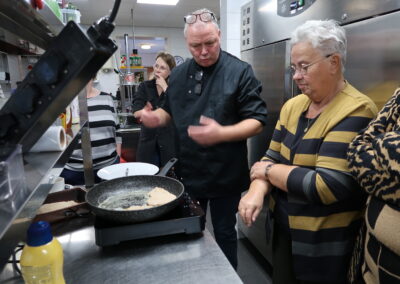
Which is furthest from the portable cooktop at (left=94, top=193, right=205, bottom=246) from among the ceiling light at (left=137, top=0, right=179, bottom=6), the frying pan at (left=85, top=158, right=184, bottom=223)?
the ceiling light at (left=137, top=0, right=179, bottom=6)

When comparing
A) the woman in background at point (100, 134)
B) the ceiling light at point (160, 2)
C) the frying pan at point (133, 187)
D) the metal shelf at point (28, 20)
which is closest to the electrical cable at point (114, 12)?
the metal shelf at point (28, 20)

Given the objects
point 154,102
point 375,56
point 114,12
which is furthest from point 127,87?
point 114,12

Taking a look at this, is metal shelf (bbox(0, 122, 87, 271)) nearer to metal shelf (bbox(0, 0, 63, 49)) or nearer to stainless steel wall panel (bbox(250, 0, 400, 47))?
metal shelf (bbox(0, 0, 63, 49))

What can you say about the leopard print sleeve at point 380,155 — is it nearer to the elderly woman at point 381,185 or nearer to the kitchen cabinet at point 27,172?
the elderly woman at point 381,185

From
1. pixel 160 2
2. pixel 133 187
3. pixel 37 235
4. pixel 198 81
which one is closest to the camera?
pixel 37 235

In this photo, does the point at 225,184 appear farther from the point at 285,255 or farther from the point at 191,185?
the point at 285,255

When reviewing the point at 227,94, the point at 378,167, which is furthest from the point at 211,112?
the point at 378,167

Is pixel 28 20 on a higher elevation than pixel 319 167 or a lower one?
higher

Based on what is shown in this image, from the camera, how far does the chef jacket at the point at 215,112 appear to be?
1.50 meters

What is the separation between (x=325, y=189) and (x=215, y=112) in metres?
0.68

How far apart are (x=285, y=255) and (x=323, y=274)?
0.20 meters

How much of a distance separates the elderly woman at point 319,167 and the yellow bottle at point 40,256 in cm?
68

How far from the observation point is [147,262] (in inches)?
32.4

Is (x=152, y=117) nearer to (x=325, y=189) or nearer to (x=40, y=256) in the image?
(x=325, y=189)
